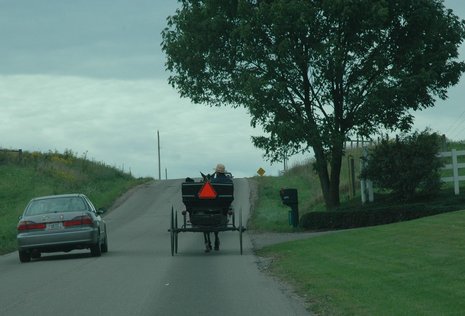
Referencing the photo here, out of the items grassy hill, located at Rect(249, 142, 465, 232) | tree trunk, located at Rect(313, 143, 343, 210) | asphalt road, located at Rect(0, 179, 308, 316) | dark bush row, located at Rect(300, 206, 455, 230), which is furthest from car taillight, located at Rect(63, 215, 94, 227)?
tree trunk, located at Rect(313, 143, 343, 210)

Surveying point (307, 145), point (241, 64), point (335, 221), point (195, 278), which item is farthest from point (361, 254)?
point (241, 64)

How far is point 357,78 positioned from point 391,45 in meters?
1.80

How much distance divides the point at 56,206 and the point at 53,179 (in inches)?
1435

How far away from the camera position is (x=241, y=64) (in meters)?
36.8

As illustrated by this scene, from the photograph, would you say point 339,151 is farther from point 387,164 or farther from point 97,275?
point 97,275

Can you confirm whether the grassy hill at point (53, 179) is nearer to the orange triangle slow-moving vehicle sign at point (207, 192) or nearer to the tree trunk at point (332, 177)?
the tree trunk at point (332, 177)

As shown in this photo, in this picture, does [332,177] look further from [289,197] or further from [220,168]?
[220,168]

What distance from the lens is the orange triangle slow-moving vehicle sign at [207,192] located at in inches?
942

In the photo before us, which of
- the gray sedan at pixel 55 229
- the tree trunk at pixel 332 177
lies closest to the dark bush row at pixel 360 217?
the tree trunk at pixel 332 177

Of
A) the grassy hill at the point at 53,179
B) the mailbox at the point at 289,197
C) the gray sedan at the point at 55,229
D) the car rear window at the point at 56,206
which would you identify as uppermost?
the grassy hill at the point at 53,179

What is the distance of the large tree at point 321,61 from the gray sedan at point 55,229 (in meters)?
11.9

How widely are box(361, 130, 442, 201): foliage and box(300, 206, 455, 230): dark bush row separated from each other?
2528mm

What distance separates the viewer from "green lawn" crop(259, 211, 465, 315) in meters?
12.2

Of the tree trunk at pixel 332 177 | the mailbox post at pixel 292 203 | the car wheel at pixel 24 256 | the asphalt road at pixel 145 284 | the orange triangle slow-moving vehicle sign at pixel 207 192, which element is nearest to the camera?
the asphalt road at pixel 145 284
